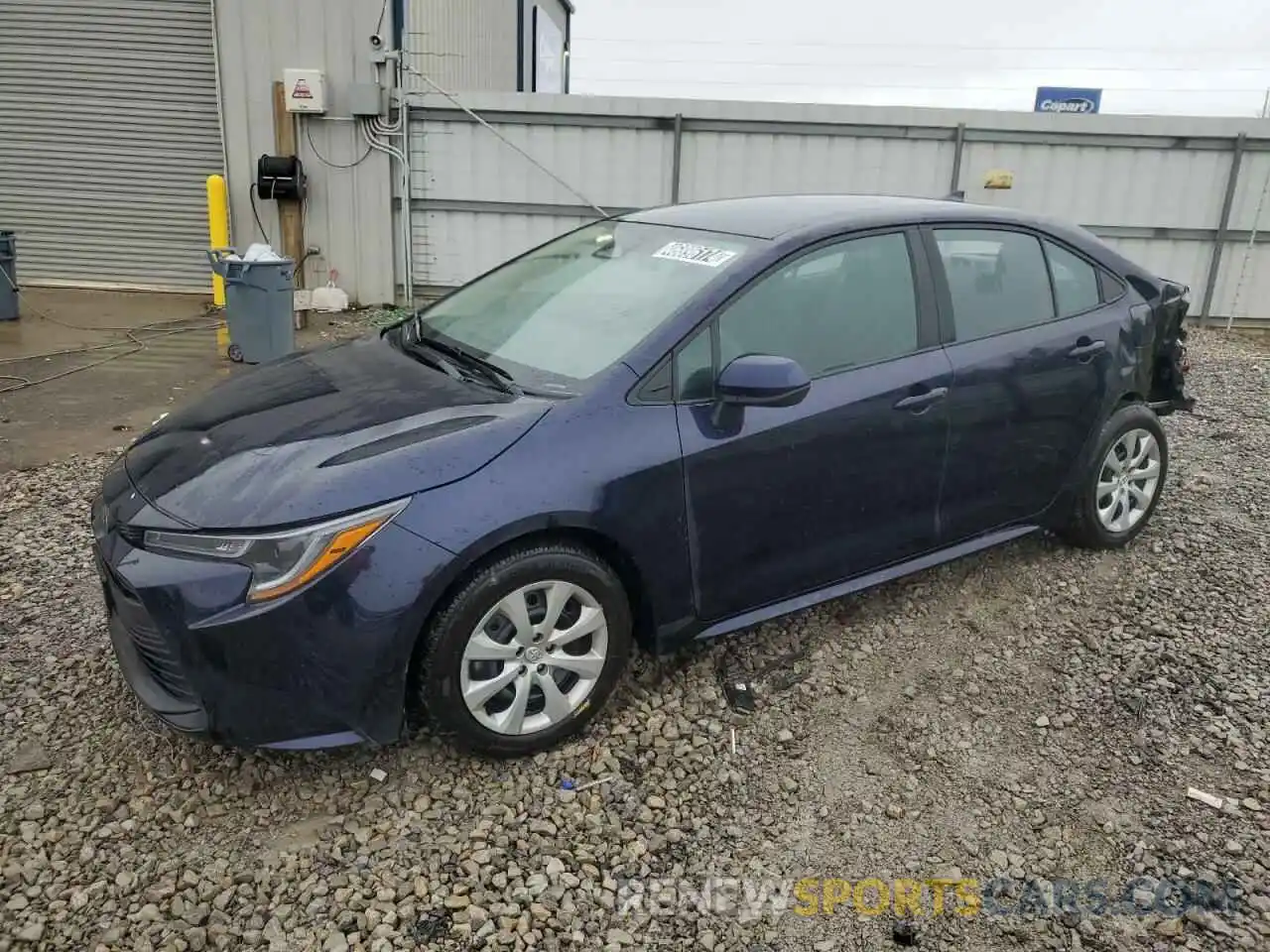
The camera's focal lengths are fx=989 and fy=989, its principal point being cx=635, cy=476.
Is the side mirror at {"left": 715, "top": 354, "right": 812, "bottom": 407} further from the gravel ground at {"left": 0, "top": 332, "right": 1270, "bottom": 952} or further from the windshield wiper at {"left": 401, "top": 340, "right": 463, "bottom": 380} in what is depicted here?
the gravel ground at {"left": 0, "top": 332, "right": 1270, "bottom": 952}

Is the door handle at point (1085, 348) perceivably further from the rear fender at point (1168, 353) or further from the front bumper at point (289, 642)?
the front bumper at point (289, 642)

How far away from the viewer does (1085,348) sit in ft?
13.2

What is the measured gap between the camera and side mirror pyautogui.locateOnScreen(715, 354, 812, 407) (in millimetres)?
2965

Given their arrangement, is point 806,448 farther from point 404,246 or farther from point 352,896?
point 404,246

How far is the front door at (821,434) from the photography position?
3102 mm

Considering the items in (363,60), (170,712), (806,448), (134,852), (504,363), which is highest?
(363,60)

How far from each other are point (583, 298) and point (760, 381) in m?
0.85

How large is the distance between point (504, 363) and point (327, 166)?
7.75 m

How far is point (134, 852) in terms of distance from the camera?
2.60m

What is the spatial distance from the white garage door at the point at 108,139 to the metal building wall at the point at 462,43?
2065 millimetres

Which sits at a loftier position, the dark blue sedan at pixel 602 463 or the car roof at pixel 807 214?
the car roof at pixel 807 214

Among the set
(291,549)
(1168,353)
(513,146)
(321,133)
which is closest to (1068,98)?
(513,146)

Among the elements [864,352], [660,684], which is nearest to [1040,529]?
[864,352]

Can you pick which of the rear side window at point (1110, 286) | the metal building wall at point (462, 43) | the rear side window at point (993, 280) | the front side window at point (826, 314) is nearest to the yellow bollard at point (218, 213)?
the metal building wall at point (462, 43)
